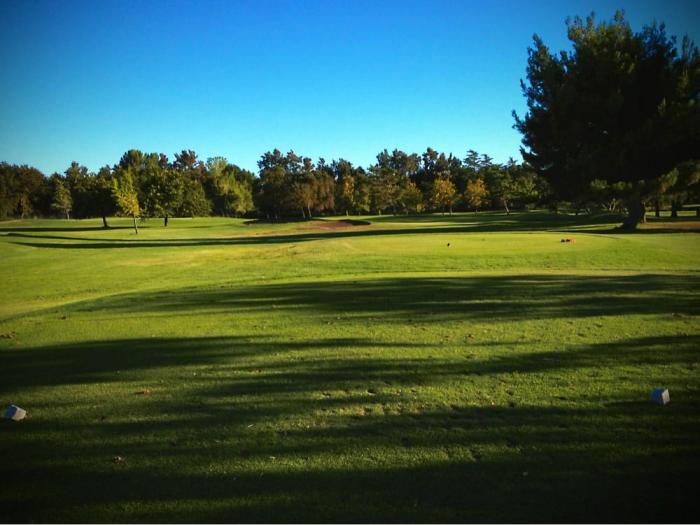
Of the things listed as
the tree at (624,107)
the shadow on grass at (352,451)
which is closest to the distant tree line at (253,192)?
the tree at (624,107)

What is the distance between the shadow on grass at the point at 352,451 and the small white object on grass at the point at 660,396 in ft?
0.40

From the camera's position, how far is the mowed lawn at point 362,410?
10.8ft

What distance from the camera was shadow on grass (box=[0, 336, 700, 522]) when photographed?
319cm

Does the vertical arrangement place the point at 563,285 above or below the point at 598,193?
below

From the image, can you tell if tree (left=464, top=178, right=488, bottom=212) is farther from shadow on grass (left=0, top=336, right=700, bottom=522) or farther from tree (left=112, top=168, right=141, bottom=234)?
shadow on grass (left=0, top=336, right=700, bottom=522)

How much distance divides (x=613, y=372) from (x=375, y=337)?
363 cm

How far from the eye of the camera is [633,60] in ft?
116

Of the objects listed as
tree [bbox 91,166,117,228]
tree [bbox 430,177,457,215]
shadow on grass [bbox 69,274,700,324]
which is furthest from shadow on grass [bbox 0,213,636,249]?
tree [bbox 430,177,457,215]

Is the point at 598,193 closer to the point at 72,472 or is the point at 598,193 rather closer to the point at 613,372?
the point at 613,372

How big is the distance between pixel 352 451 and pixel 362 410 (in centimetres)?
88

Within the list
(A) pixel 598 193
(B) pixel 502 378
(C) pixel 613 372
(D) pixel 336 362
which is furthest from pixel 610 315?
(A) pixel 598 193

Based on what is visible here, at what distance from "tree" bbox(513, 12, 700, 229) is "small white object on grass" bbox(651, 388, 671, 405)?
118ft

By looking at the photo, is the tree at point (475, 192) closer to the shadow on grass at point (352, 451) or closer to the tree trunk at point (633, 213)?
the tree trunk at point (633, 213)

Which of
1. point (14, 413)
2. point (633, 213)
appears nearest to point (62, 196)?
point (633, 213)
